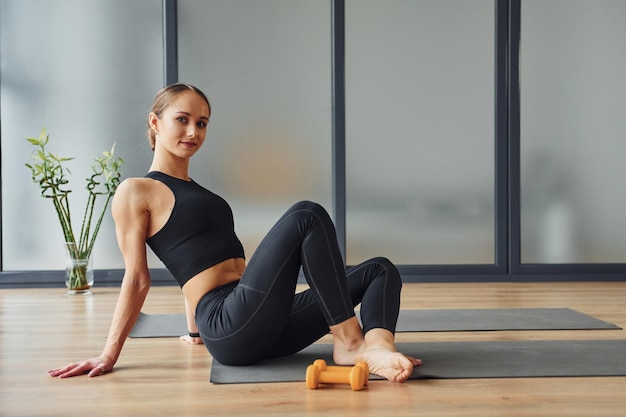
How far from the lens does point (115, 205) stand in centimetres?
202

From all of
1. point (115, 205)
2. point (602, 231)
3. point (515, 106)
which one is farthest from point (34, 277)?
point (602, 231)

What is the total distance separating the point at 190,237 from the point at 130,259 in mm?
178

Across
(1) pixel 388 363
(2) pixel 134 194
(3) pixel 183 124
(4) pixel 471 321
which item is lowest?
(4) pixel 471 321

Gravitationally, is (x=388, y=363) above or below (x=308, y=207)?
below

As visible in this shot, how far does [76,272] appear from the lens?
3.94m

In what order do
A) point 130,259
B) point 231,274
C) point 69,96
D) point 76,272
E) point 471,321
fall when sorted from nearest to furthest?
point 130,259
point 231,274
point 471,321
point 76,272
point 69,96

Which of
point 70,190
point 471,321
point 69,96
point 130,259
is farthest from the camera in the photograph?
point 69,96

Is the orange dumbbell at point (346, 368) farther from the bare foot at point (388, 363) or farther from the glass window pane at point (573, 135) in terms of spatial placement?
the glass window pane at point (573, 135)

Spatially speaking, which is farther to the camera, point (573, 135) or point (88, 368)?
point (573, 135)

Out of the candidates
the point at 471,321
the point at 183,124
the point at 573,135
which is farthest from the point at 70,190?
the point at 573,135

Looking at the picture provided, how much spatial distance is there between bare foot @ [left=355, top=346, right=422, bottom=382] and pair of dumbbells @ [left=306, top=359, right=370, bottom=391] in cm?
4

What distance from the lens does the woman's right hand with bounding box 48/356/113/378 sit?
204cm

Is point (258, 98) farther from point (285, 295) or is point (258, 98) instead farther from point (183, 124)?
point (285, 295)

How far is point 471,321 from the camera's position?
9.59ft
